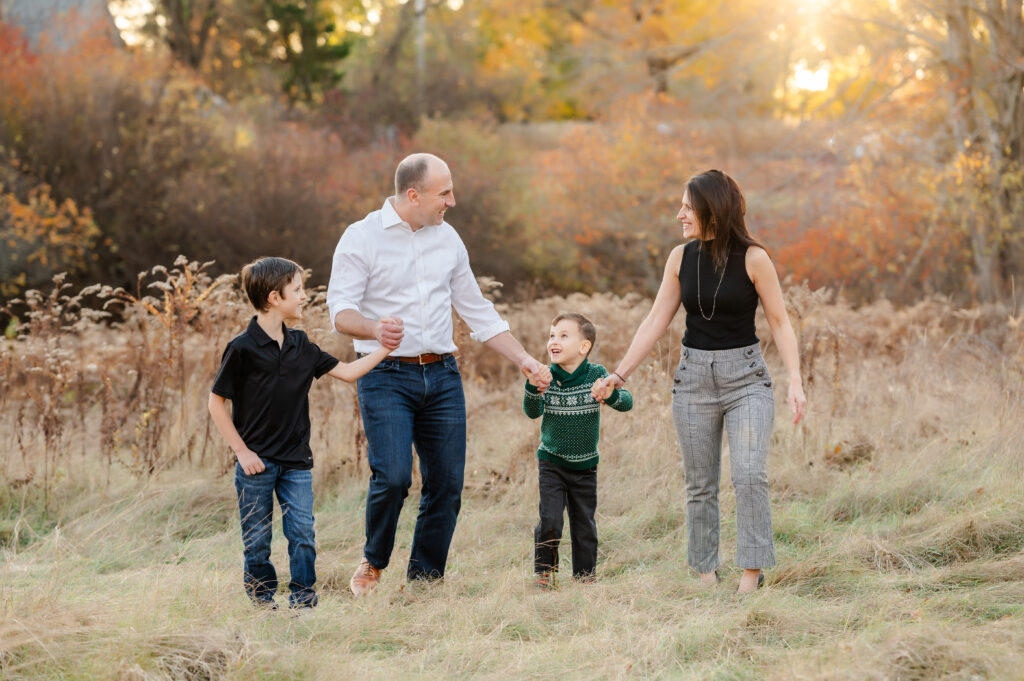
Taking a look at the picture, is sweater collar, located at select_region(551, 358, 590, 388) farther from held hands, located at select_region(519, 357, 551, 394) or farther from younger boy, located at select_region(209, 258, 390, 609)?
younger boy, located at select_region(209, 258, 390, 609)

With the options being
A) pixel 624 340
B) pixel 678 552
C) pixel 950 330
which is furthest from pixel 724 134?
pixel 678 552

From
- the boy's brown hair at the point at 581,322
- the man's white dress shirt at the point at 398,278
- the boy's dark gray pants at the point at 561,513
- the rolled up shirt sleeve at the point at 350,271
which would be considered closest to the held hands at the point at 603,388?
the boy's brown hair at the point at 581,322

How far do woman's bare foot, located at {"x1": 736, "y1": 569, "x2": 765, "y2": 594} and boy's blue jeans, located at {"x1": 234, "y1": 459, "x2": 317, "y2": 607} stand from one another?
1.76 metres

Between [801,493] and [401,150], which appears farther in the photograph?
[401,150]

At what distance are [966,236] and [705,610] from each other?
10745 mm

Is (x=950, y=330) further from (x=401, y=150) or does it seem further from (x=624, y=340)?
(x=401, y=150)

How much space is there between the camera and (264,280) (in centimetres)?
383

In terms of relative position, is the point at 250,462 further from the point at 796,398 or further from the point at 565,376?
the point at 796,398

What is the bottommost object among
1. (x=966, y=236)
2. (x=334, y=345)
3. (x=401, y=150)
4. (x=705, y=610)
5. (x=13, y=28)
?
(x=705, y=610)

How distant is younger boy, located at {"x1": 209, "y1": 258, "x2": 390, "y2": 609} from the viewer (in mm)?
3801

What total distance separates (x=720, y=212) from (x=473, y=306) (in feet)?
3.85

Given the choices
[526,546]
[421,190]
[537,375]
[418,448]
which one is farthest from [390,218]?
[526,546]

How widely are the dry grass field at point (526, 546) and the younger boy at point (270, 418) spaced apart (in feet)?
0.64

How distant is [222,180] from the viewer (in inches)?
635
